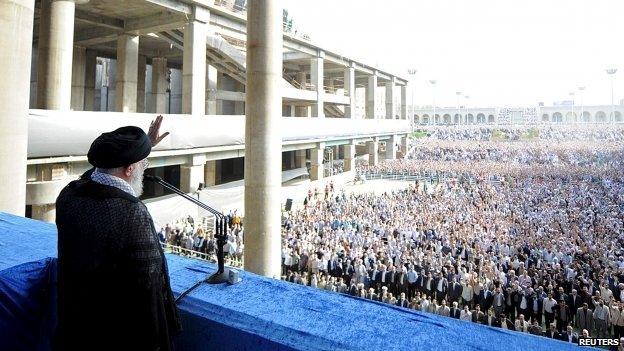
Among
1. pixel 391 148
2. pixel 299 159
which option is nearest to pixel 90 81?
pixel 299 159

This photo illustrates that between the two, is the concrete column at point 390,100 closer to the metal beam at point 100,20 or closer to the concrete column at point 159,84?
the concrete column at point 159,84

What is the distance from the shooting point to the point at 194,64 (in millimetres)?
23578

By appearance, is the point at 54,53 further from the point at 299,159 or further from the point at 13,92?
the point at 299,159

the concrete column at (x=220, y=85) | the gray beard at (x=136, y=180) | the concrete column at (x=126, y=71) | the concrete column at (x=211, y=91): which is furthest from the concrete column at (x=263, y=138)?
the concrete column at (x=220, y=85)

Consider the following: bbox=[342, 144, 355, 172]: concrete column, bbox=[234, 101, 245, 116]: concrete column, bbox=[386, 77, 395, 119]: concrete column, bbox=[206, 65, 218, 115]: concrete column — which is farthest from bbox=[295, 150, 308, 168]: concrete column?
bbox=[206, 65, 218, 115]: concrete column

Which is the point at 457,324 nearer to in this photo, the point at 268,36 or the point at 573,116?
the point at 268,36

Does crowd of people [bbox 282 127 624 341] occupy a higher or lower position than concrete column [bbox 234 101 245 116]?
lower

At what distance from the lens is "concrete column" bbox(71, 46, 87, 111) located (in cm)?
2934

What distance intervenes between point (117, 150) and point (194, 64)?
22889 mm

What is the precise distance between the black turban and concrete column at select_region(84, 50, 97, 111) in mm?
32695

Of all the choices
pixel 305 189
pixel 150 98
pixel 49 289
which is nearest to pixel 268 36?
pixel 49 289

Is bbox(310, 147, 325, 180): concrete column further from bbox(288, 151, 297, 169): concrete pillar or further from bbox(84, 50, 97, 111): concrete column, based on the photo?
bbox(84, 50, 97, 111): concrete column

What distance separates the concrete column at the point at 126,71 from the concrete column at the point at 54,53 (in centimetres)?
777

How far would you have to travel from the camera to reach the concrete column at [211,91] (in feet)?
101
